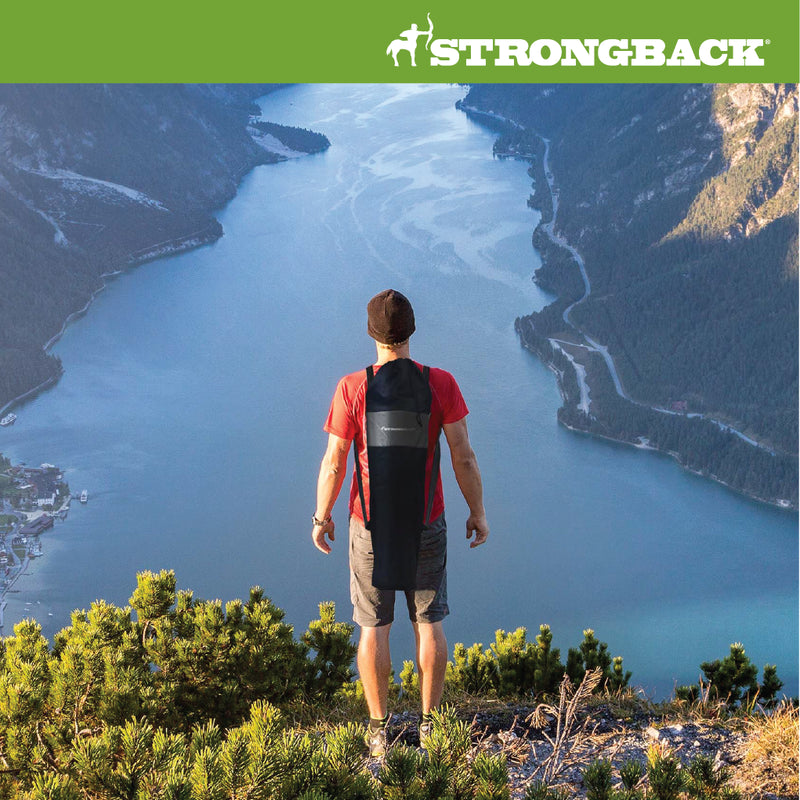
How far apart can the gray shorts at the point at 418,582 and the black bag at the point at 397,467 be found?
5 centimetres

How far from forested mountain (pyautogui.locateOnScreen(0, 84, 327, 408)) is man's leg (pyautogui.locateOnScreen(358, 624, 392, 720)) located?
63.8m

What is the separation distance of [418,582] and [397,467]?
442 mm

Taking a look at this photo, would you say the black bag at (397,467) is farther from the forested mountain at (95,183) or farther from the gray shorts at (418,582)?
the forested mountain at (95,183)

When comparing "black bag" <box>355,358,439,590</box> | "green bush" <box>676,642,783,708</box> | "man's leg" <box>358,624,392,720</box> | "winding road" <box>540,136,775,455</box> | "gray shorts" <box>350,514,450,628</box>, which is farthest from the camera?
"winding road" <box>540,136,775,455</box>

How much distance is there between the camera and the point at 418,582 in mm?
3660

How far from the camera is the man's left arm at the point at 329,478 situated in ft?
11.7

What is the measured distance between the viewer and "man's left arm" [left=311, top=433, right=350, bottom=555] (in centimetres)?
356

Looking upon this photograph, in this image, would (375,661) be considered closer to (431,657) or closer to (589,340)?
(431,657)

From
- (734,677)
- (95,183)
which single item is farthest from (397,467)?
(95,183)

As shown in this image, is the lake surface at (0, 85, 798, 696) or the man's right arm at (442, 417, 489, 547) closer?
the man's right arm at (442, 417, 489, 547)

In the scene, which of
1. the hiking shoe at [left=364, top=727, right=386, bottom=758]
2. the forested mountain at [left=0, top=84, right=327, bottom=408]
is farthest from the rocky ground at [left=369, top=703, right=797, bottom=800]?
the forested mountain at [left=0, top=84, right=327, bottom=408]

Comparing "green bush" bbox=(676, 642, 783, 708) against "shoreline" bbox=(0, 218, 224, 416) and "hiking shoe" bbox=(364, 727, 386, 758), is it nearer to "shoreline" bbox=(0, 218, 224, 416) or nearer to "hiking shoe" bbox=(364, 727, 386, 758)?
"hiking shoe" bbox=(364, 727, 386, 758)
